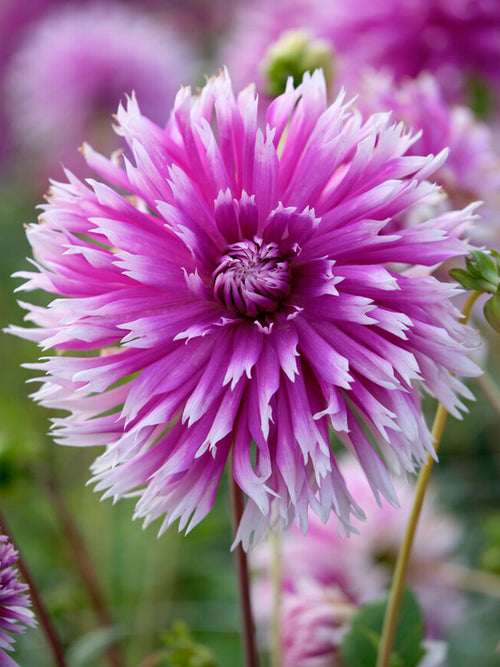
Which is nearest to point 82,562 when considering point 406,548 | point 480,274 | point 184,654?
point 184,654

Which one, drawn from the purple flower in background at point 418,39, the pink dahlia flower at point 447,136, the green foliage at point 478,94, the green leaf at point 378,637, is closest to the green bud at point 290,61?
the pink dahlia flower at point 447,136

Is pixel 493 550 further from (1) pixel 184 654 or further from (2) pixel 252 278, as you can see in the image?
(2) pixel 252 278

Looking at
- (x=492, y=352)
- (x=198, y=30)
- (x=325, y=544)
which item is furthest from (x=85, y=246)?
(x=198, y=30)

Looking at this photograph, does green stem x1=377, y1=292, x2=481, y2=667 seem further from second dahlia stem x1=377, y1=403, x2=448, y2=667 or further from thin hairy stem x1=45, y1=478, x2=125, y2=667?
thin hairy stem x1=45, y1=478, x2=125, y2=667

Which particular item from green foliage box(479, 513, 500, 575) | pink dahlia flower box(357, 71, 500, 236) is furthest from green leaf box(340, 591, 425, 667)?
pink dahlia flower box(357, 71, 500, 236)

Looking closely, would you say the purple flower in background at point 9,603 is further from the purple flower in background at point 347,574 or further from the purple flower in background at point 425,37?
the purple flower in background at point 425,37

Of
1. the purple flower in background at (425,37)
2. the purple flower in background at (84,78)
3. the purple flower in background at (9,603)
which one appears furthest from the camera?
the purple flower in background at (84,78)
